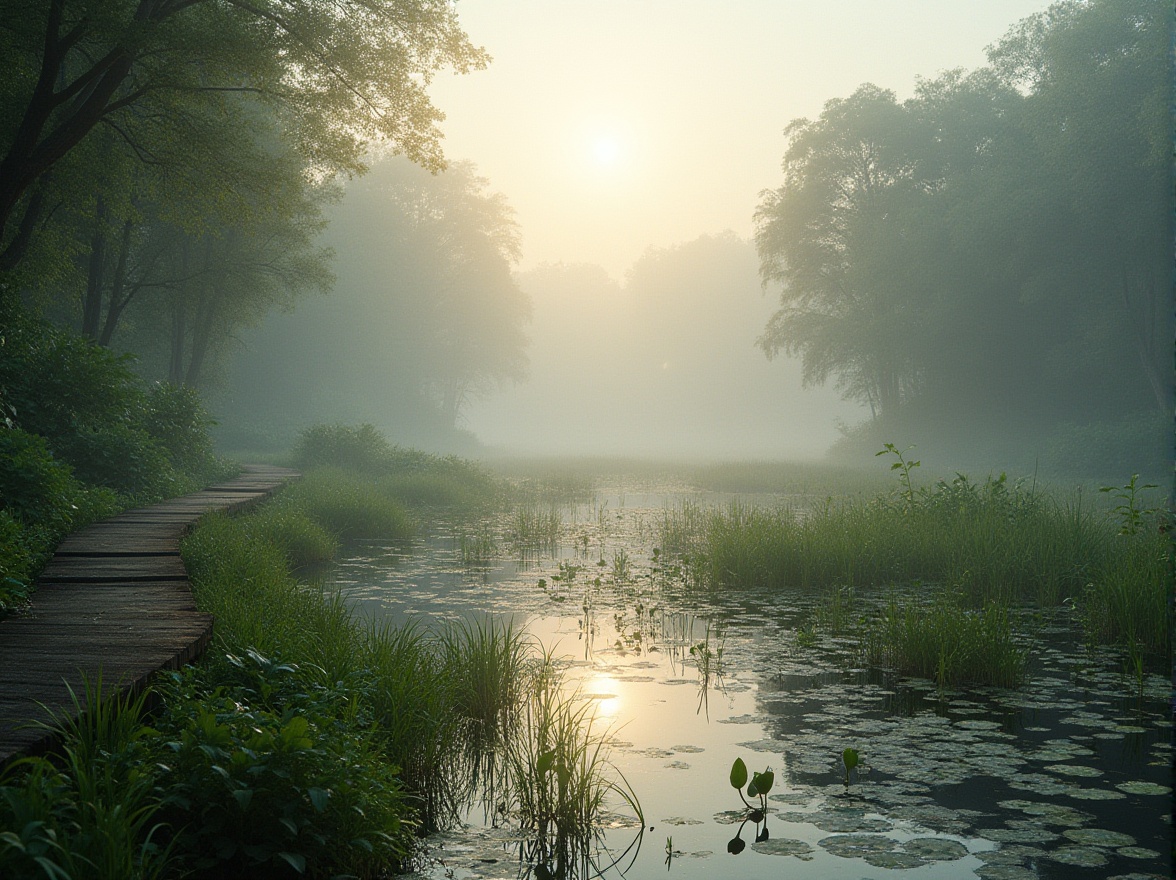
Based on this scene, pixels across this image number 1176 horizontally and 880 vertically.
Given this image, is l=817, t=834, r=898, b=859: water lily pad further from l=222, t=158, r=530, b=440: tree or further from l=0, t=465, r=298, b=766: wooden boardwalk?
l=222, t=158, r=530, b=440: tree

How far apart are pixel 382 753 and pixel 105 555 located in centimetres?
440

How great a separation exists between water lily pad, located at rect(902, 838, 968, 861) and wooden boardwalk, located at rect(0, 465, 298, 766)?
3298mm

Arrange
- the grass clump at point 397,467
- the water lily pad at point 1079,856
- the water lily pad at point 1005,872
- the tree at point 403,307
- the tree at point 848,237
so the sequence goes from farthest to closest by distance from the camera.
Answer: the tree at point 403,307, the tree at point 848,237, the grass clump at point 397,467, the water lily pad at point 1079,856, the water lily pad at point 1005,872

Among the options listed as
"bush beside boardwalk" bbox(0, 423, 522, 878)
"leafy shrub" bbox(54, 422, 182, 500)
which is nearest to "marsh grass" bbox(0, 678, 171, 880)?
"bush beside boardwalk" bbox(0, 423, 522, 878)

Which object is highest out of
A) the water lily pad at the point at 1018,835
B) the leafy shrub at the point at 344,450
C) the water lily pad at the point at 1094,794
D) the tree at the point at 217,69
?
the tree at the point at 217,69

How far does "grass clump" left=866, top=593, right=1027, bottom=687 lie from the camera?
6.15m

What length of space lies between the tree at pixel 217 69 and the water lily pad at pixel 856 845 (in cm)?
1092

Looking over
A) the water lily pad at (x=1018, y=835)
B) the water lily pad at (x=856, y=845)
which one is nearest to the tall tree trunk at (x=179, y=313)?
the water lily pad at (x=856, y=845)

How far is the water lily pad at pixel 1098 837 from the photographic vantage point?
12.4ft

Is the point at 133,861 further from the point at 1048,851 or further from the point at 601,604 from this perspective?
the point at 601,604

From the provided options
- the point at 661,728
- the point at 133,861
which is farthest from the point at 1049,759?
the point at 133,861

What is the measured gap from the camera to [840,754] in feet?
16.1

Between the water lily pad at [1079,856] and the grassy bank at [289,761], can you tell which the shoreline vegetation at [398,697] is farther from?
the water lily pad at [1079,856]

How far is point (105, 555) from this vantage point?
24.4 feet
